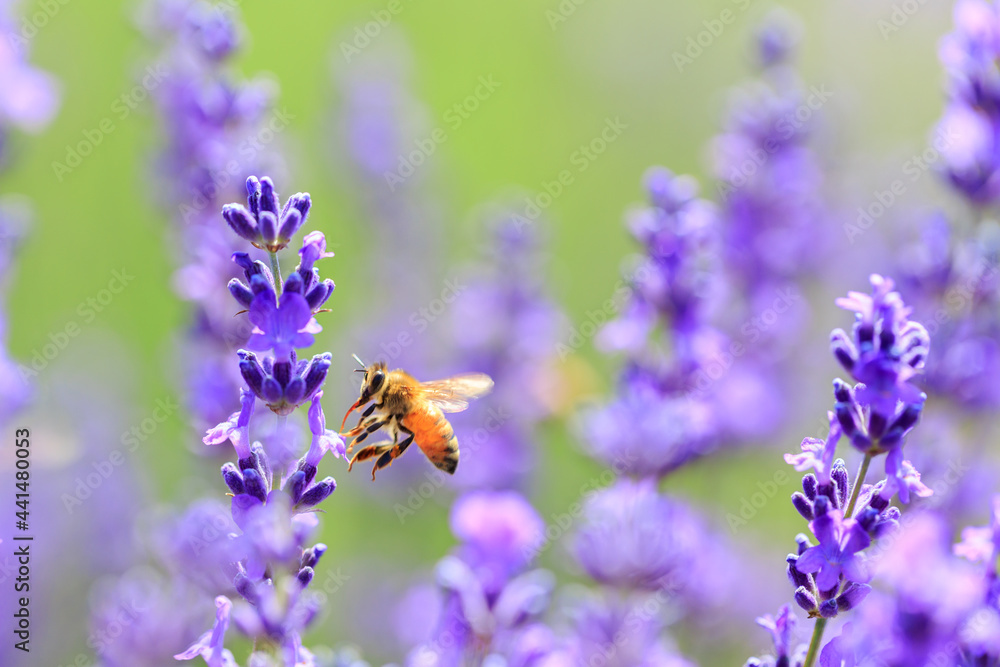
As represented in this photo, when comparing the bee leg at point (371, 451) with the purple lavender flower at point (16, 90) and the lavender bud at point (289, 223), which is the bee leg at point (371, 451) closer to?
the lavender bud at point (289, 223)

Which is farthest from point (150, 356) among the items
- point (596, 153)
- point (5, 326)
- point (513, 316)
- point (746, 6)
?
point (746, 6)

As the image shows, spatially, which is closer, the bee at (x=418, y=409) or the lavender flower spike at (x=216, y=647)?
the lavender flower spike at (x=216, y=647)

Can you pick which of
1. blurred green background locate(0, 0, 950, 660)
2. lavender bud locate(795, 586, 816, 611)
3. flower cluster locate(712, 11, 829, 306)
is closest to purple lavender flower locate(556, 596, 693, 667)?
lavender bud locate(795, 586, 816, 611)

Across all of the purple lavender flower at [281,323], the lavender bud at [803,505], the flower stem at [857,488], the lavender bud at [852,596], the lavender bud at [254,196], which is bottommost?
the lavender bud at [852,596]

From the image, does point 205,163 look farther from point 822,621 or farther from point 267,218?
point 822,621

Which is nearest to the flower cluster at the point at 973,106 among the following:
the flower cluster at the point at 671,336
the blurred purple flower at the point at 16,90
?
the flower cluster at the point at 671,336

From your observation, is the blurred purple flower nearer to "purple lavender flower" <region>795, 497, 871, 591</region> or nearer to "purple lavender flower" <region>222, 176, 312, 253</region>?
"purple lavender flower" <region>222, 176, 312, 253</region>

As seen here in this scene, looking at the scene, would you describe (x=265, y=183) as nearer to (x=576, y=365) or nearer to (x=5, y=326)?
(x=5, y=326)
